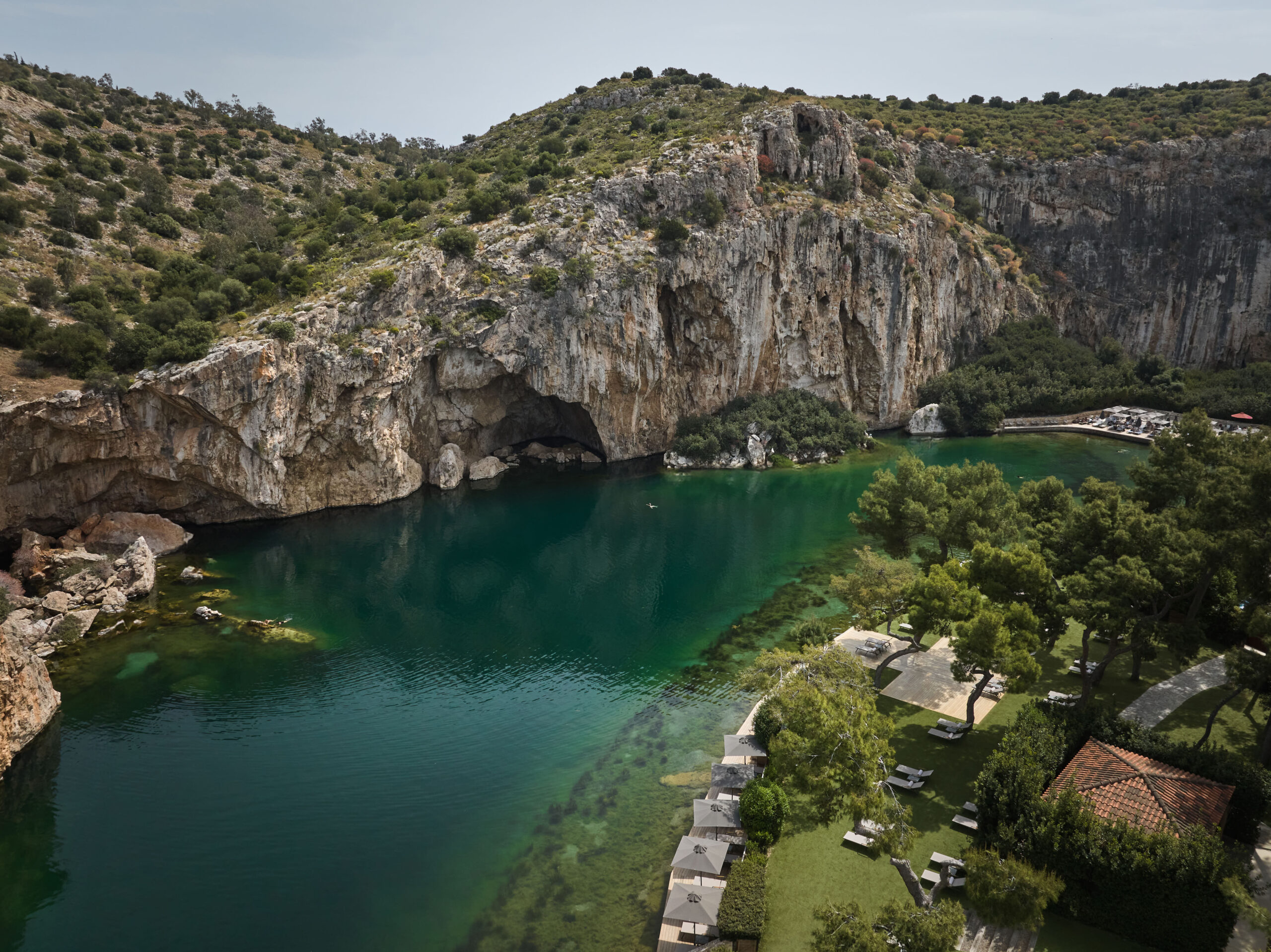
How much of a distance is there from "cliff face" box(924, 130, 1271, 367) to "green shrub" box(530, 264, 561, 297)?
173 ft

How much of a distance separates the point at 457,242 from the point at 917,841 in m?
45.4

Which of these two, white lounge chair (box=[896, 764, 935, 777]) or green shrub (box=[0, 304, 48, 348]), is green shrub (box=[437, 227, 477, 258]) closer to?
green shrub (box=[0, 304, 48, 348])

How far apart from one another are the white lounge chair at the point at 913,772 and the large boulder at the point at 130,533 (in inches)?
1412

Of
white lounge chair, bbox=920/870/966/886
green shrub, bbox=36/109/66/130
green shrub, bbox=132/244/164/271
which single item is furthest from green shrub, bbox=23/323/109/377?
white lounge chair, bbox=920/870/966/886

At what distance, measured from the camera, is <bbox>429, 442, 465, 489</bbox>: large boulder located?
2040 inches

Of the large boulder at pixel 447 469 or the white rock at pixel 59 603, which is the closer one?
the white rock at pixel 59 603

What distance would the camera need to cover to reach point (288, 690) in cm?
2645

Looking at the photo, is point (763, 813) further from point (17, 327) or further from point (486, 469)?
point (17, 327)

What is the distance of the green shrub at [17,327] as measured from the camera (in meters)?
35.6

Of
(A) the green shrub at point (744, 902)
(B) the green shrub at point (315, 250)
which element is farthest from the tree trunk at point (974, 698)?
(B) the green shrub at point (315, 250)

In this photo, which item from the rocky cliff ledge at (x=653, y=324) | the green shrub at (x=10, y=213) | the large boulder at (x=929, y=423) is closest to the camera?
the rocky cliff ledge at (x=653, y=324)

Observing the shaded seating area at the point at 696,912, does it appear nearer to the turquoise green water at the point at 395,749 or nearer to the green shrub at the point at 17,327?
the turquoise green water at the point at 395,749

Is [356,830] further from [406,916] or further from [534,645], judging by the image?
A: [534,645]

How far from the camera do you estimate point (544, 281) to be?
2000 inches
